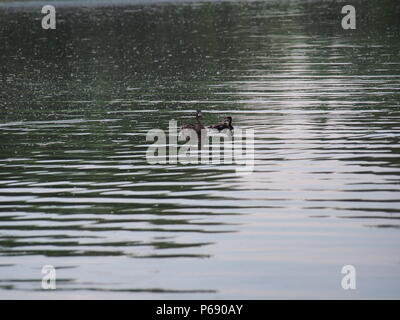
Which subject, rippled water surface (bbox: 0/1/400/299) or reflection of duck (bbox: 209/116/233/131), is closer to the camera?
rippled water surface (bbox: 0/1/400/299)

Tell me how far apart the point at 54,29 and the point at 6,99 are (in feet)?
162

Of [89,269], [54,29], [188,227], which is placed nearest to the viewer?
[89,269]

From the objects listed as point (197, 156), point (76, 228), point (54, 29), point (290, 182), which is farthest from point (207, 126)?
point (54, 29)

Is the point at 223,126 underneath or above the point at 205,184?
above

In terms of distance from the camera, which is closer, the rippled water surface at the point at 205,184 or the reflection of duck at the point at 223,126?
the rippled water surface at the point at 205,184

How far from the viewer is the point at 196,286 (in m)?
19.6

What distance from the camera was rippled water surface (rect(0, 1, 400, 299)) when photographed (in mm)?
20391

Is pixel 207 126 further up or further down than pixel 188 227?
further up

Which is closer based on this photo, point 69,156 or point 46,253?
point 46,253

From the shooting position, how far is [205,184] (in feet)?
89.4

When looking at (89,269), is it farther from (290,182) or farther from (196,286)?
(290,182)

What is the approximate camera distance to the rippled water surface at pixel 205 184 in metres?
20.4

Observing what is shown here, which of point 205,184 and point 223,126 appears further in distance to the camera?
point 223,126
